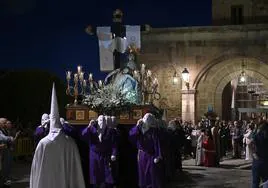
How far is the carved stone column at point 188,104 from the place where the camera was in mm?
24977

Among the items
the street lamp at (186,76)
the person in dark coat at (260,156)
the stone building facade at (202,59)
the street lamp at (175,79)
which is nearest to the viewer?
the person in dark coat at (260,156)

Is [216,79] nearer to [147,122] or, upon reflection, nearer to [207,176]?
[207,176]

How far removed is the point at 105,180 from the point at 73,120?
2381 mm

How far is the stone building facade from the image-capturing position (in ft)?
81.2

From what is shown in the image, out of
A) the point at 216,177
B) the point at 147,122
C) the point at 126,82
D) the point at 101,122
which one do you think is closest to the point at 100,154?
the point at 101,122

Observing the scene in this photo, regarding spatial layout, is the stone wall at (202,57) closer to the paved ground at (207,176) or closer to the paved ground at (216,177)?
the paved ground at (207,176)

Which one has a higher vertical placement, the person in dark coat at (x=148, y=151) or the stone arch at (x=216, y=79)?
the stone arch at (x=216, y=79)

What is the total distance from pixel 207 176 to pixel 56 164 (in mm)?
7794

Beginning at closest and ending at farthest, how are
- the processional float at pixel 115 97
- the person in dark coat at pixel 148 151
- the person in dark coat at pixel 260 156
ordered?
the person in dark coat at pixel 260 156, the person in dark coat at pixel 148 151, the processional float at pixel 115 97

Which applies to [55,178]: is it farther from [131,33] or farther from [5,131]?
[131,33]

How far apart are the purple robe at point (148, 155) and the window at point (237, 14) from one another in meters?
19.0

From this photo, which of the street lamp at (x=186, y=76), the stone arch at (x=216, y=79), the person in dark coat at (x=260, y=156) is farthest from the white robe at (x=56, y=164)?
the stone arch at (x=216, y=79)

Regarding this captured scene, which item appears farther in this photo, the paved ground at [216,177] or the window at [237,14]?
the window at [237,14]

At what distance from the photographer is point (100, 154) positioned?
35.9 ft
